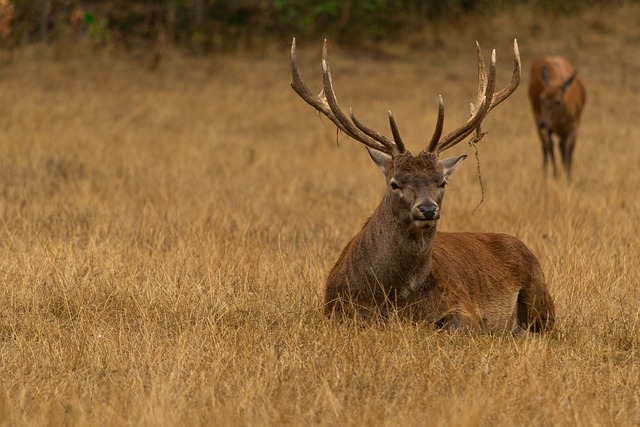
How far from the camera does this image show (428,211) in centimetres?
571

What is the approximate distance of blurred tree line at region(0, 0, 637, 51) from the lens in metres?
23.6

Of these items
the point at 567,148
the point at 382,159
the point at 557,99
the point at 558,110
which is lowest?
the point at 567,148

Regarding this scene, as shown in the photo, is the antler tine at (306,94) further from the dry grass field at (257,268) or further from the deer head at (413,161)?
the dry grass field at (257,268)

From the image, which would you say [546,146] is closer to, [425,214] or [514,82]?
[514,82]

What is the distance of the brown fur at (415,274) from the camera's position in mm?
5973

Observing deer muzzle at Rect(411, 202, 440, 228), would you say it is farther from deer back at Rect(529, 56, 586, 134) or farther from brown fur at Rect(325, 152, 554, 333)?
deer back at Rect(529, 56, 586, 134)

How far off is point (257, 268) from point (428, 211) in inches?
78.3

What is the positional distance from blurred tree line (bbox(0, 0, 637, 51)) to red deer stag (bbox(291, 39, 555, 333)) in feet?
58.3

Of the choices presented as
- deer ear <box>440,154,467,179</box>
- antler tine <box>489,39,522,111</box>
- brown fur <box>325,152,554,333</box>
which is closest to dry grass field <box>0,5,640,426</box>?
brown fur <box>325,152,554,333</box>

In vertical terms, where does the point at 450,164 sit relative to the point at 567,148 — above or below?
above

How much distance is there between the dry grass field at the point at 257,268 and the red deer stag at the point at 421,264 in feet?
0.65

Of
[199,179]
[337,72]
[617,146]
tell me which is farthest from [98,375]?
[337,72]

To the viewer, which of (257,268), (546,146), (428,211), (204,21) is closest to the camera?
(428,211)

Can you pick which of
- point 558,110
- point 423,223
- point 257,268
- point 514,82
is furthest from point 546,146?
point 423,223
